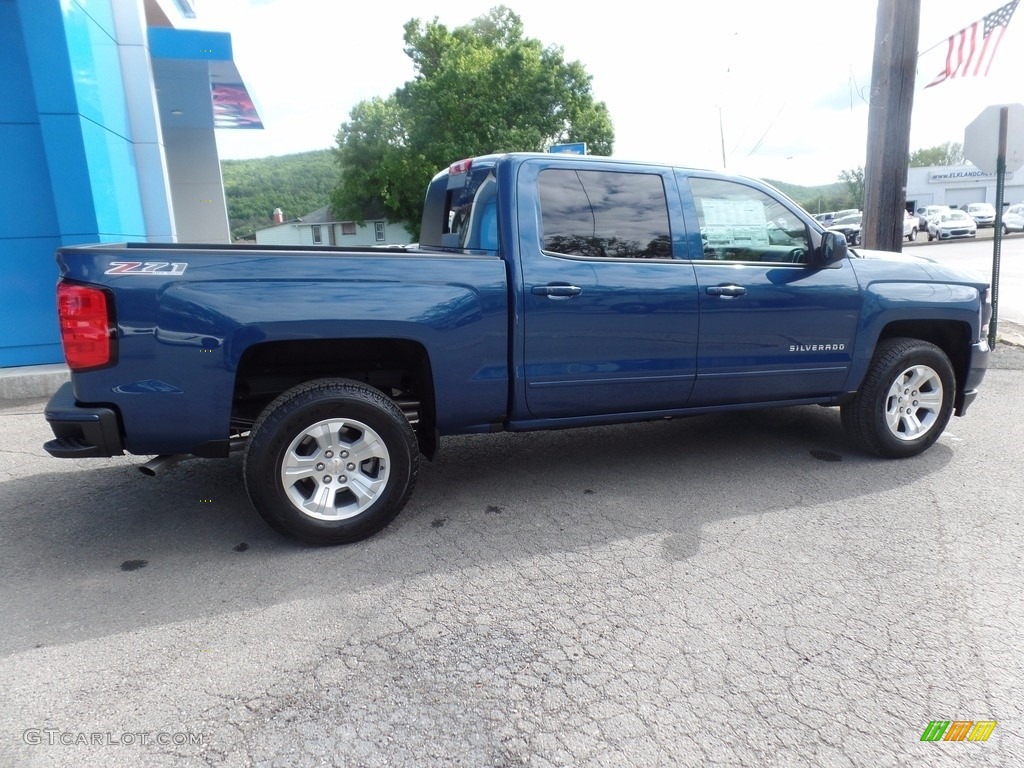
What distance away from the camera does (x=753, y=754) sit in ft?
7.26

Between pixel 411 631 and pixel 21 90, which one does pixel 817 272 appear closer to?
pixel 411 631

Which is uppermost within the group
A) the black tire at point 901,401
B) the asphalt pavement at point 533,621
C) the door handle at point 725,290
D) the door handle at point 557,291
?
the door handle at point 557,291

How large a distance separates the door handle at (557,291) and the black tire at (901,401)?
7.43 ft

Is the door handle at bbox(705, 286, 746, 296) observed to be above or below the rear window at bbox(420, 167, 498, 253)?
below

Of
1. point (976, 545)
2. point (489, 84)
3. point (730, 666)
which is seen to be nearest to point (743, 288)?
point (976, 545)

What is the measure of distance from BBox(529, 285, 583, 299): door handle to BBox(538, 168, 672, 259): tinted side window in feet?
0.75

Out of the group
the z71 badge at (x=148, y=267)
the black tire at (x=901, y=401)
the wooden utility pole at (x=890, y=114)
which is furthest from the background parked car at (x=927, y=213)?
the z71 badge at (x=148, y=267)

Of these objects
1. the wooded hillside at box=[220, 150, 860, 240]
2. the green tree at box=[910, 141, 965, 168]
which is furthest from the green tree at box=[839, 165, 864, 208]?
the green tree at box=[910, 141, 965, 168]

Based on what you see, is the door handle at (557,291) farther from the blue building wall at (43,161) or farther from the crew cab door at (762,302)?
the blue building wall at (43,161)

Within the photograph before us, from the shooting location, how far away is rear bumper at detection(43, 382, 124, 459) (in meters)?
3.20

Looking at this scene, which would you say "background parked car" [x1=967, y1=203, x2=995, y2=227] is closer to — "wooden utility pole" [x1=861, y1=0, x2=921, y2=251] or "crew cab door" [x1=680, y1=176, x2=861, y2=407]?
"wooden utility pole" [x1=861, y1=0, x2=921, y2=251]

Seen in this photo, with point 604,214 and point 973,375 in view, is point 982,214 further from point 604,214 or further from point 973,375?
point 604,214

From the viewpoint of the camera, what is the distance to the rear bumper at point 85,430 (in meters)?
3.20

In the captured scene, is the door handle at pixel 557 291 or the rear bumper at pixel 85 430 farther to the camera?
the door handle at pixel 557 291
